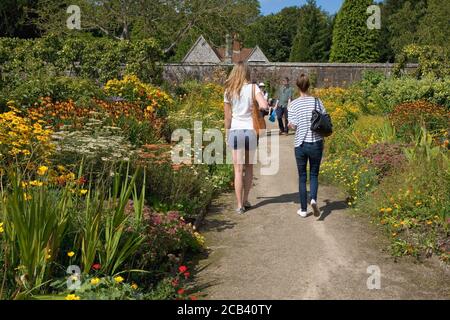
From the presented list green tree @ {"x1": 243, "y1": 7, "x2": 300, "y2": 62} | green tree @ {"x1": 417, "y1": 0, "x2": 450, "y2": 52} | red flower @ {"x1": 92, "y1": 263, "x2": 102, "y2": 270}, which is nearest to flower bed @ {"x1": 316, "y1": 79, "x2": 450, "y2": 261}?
red flower @ {"x1": 92, "y1": 263, "x2": 102, "y2": 270}

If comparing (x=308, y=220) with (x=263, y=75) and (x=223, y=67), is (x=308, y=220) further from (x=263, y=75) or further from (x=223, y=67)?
(x=263, y=75)

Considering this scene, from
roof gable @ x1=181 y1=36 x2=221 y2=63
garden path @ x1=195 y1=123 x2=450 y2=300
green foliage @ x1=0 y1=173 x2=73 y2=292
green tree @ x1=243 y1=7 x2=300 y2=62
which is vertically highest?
green tree @ x1=243 y1=7 x2=300 y2=62

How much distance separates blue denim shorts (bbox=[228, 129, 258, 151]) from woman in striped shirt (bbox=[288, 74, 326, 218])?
510 mm

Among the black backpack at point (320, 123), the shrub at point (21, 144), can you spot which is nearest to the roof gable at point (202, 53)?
the black backpack at point (320, 123)

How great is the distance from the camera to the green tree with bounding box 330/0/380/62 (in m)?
38.4

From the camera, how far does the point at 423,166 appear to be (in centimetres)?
631

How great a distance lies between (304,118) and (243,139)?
0.79m

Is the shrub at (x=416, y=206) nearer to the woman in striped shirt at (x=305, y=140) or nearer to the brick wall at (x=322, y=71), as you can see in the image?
the woman in striped shirt at (x=305, y=140)

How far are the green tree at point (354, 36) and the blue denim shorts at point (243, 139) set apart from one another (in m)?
34.4

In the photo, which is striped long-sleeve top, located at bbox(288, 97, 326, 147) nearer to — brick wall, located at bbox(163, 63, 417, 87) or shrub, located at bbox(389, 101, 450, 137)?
shrub, located at bbox(389, 101, 450, 137)

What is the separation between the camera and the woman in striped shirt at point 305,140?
20.6 feet
